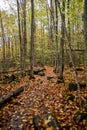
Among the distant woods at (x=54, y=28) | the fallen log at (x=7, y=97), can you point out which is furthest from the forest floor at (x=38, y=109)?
the distant woods at (x=54, y=28)

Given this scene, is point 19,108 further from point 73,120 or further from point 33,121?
point 73,120

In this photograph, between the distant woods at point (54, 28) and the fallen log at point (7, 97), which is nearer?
the fallen log at point (7, 97)

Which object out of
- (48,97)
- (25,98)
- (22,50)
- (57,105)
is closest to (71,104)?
(57,105)

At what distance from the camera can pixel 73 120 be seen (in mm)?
6680

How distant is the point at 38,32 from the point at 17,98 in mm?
31870

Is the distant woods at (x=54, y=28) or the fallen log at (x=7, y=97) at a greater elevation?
the distant woods at (x=54, y=28)

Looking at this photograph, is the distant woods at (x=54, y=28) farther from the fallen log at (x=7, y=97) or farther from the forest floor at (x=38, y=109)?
the fallen log at (x=7, y=97)

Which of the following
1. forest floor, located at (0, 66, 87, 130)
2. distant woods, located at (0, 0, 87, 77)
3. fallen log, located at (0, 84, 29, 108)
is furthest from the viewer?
distant woods, located at (0, 0, 87, 77)

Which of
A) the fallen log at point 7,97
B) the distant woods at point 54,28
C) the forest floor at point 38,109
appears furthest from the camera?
the distant woods at point 54,28

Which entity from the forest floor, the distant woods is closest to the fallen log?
the forest floor

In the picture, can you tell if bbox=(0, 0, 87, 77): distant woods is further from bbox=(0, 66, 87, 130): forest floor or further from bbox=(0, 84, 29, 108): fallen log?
bbox=(0, 84, 29, 108): fallen log

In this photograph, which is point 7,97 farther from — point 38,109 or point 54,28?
point 54,28

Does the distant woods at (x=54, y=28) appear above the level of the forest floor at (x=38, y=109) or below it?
above

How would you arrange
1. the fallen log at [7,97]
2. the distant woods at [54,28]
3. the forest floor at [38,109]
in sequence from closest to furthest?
1. the forest floor at [38,109]
2. the fallen log at [7,97]
3. the distant woods at [54,28]
